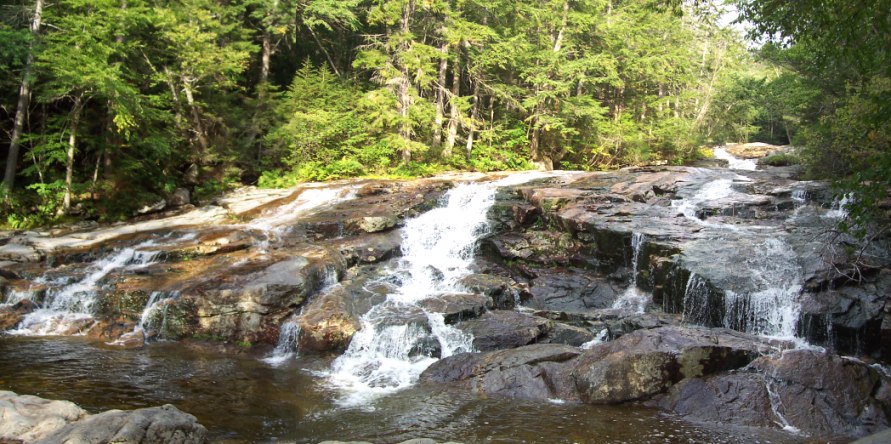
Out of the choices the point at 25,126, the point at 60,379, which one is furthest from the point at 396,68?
the point at 60,379

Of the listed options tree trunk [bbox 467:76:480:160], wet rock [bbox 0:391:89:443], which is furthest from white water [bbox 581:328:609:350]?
tree trunk [bbox 467:76:480:160]

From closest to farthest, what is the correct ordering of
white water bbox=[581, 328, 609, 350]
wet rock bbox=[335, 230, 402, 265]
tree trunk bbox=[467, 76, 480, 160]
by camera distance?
white water bbox=[581, 328, 609, 350]
wet rock bbox=[335, 230, 402, 265]
tree trunk bbox=[467, 76, 480, 160]

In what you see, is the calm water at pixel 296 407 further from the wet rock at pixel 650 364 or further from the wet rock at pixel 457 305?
the wet rock at pixel 457 305

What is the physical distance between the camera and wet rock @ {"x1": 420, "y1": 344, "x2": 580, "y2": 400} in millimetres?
7781

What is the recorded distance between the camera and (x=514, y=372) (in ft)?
26.6

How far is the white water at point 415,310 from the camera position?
28.2 feet

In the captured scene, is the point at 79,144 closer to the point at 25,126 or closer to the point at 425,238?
the point at 25,126

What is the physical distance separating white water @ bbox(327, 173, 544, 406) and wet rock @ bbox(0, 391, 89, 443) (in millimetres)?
3340

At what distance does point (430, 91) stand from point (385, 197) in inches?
435

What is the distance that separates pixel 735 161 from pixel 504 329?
22.3 meters

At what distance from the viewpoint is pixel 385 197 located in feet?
54.0

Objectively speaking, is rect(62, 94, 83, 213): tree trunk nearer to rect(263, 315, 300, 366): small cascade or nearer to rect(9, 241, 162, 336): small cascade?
rect(9, 241, 162, 336): small cascade

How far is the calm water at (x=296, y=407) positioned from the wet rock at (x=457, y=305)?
2.37 m

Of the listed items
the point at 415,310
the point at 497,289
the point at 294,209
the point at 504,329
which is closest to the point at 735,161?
the point at 497,289
